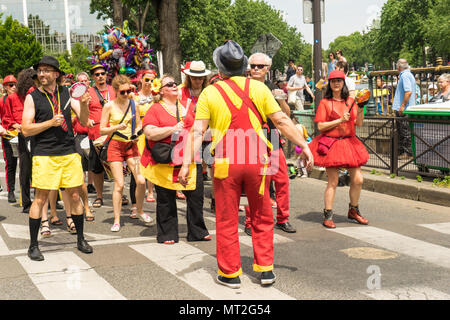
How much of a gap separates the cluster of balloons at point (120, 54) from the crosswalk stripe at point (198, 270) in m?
5.63

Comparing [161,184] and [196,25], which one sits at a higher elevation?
[196,25]

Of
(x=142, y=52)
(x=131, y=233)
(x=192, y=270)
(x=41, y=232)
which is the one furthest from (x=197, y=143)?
(x=142, y=52)

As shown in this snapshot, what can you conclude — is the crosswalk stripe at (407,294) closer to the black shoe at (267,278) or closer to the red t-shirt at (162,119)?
the black shoe at (267,278)

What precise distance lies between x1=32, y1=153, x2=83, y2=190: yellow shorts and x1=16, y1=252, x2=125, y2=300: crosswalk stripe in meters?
0.71

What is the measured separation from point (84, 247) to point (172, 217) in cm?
101

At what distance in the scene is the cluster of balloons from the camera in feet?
37.3

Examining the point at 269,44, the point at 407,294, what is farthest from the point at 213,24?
the point at 407,294

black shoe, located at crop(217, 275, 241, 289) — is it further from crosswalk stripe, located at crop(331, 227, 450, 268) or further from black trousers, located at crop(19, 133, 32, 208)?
black trousers, located at crop(19, 133, 32, 208)

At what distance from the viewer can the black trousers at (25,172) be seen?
351 inches

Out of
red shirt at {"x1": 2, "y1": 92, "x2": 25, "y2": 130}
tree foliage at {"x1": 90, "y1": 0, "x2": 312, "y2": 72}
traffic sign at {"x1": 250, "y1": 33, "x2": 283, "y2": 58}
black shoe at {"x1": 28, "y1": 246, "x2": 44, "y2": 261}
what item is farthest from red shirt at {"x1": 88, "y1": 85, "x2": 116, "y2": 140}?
tree foliage at {"x1": 90, "y1": 0, "x2": 312, "y2": 72}

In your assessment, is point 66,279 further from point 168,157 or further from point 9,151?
point 9,151

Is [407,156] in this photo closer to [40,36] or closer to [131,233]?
[131,233]
